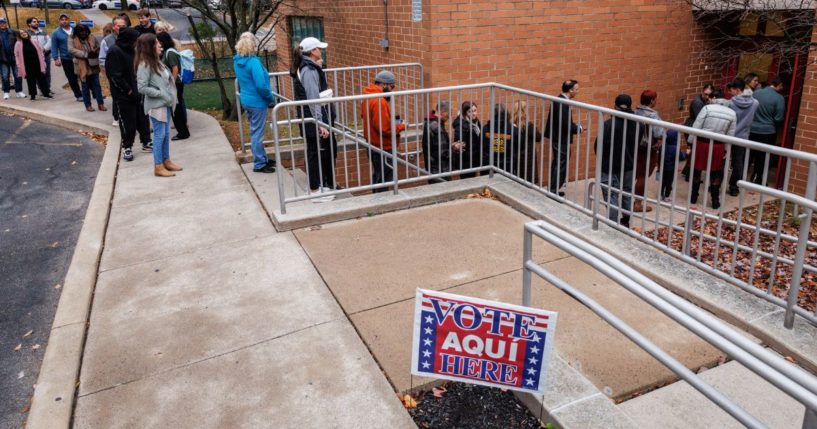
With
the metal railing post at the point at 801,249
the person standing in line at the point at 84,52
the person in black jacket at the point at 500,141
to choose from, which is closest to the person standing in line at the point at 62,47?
the person standing in line at the point at 84,52

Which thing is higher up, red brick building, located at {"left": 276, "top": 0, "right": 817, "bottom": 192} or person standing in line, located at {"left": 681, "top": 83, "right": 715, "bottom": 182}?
red brick building, located at {"left": 276, "top": 0, "right": 817, "bottom": 192}

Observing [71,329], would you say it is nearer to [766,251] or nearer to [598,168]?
[598,168]

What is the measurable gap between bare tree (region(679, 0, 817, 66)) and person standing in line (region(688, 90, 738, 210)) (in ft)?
3.50

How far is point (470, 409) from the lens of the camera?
3490 mm

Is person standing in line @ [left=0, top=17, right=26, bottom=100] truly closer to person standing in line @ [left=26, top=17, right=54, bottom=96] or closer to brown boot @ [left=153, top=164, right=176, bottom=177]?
person standing in line @ [left=26, top=17, right=54, bottom=96]

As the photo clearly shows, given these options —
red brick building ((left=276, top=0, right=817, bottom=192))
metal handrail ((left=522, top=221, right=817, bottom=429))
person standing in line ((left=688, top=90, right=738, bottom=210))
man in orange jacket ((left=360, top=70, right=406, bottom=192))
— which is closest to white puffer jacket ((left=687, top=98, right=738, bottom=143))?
person standing in line ((left=688, top=90, right=738, bottom=210))

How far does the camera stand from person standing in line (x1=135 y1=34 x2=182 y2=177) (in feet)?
24.8

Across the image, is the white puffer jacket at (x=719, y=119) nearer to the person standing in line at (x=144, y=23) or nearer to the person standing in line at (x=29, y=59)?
the person standing in line at (x=144, y=23)

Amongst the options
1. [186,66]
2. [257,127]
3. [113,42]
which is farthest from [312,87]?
[113,42]

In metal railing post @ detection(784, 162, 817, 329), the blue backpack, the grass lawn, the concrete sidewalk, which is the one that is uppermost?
the grass lawn

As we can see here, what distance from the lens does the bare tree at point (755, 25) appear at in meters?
8.60

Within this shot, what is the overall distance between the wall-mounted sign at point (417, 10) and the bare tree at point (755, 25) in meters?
4.06

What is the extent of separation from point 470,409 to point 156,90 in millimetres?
5842

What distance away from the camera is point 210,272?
5.27 meters
